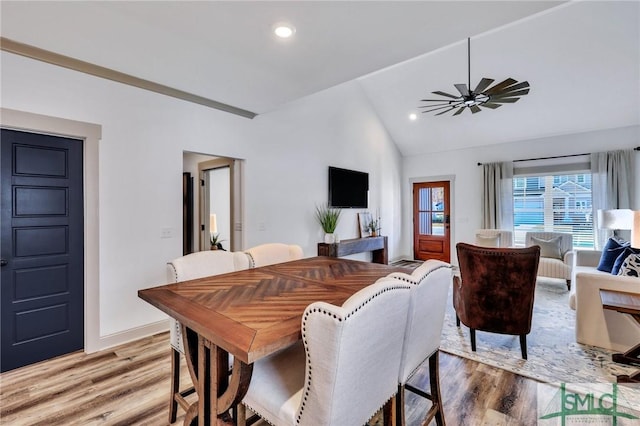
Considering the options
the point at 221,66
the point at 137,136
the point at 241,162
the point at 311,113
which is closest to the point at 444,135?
the point at 311,113

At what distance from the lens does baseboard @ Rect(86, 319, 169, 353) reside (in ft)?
8.98

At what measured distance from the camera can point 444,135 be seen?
639 cm

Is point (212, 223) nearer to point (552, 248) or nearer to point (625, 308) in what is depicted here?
point (625, 308)

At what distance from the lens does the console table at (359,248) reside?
4.87 m

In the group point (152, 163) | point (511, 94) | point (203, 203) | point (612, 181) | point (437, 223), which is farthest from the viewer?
point (437, 223)

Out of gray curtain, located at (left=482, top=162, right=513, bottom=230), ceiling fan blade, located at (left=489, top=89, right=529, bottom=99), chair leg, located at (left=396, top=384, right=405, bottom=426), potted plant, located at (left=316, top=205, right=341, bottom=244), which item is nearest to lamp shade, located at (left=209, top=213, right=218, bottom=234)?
potted plant, located at (left=316, top=205, right=341, bottom=244)

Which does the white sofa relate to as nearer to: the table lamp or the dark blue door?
the table lamp

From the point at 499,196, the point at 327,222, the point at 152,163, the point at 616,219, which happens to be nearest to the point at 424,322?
the point at 152,163

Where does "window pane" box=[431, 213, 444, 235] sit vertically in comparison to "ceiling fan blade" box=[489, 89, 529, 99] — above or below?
below

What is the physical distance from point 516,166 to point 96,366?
7.08 metres

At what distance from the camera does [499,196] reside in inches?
236

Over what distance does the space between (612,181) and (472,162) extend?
2.24 m

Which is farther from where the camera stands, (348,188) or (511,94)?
(348,188)

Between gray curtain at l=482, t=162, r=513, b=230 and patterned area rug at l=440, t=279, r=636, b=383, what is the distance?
2.78 metres
